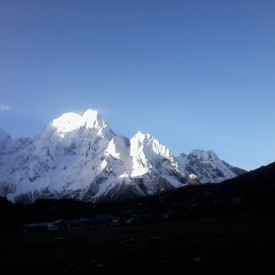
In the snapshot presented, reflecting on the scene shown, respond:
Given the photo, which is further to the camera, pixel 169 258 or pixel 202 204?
pixel 202 204

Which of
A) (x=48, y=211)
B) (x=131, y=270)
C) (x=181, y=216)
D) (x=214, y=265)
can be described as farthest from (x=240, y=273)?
(x=48, y=211)

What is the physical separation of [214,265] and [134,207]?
136225 mm

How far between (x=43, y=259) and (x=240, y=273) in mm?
20529

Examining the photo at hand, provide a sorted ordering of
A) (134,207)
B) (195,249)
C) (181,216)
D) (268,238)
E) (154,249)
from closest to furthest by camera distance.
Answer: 1. (154,249)
2. (195,249)
3. (268,238)
4. (181,216)
5. (134,207)

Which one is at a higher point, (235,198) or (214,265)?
(235,198)

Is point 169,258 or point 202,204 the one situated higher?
point 202,204

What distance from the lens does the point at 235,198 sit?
10781 centimetres

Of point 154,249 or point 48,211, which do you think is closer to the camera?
point 154,249

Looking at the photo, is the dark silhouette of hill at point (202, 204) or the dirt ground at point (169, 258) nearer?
the dirt ground at point (169, 258)

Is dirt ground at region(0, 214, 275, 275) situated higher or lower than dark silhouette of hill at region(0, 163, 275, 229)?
lower

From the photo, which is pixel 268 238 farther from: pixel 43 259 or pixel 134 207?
pixel 134 207

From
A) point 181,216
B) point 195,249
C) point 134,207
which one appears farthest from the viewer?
point 134,207

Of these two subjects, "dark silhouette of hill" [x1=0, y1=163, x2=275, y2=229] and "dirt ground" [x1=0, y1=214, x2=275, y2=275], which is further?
"dark silhouette of hill" [x1=0, y1=163, x2=275, y2=229]

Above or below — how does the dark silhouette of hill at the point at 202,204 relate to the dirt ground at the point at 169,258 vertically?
above
